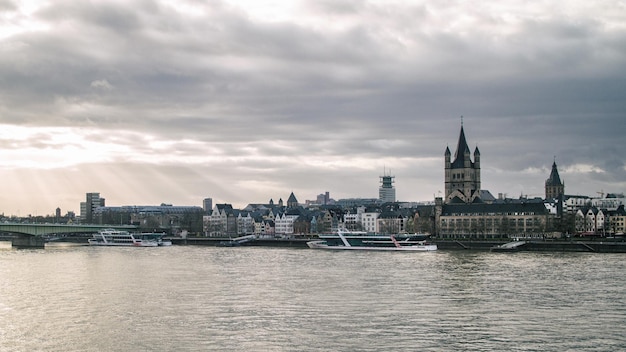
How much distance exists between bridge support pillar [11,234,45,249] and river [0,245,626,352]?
64505 mm

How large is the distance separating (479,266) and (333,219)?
359ft

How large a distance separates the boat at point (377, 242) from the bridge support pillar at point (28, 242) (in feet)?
165

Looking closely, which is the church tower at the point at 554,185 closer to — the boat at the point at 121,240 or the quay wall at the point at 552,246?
the quay wall at the point at 552,246

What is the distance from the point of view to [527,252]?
105688mm

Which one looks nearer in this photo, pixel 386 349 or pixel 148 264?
pixel 386 349

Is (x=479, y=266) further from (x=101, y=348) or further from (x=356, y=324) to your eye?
(x=101, y=348)

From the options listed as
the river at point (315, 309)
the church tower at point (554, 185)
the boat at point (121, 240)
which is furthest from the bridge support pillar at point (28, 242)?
the church tower at point (554, 185)

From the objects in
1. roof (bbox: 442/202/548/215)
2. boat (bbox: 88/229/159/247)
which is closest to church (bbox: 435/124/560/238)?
roof (bbox: 442/202/548/215)

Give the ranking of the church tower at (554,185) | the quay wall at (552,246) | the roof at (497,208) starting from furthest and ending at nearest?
the church tower at (554,185)
the roof at (497,208)
the quay wall at (552,246)

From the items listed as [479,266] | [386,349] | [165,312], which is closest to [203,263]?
[479,266]

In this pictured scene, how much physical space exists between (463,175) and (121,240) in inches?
2882

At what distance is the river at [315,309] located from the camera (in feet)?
119

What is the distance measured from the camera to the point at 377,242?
116625 mm

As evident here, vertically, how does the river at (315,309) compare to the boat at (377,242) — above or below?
below
